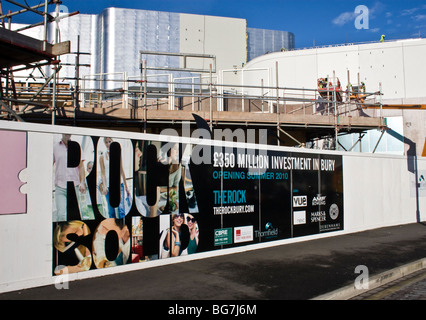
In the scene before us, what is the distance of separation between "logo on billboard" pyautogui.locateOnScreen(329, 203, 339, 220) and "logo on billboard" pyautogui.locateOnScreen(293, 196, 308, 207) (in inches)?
49.5

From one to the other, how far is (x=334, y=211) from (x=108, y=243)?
7.30 meters

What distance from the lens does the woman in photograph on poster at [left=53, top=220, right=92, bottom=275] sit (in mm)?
5754

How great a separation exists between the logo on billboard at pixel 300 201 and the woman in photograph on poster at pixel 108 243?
16.4 ft

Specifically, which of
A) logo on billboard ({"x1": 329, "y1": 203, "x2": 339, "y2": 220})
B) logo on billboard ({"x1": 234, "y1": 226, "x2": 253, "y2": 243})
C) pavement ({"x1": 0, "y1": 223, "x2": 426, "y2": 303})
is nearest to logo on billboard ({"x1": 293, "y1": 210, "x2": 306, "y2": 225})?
pavement ({"x1": 0, "y1": 223, "x2": 426, "y2": 303})

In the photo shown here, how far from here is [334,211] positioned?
11.2 meters

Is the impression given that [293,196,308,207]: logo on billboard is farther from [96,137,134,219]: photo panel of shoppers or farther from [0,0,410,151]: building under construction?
[96,137,134,219]: photo panel of shoppers

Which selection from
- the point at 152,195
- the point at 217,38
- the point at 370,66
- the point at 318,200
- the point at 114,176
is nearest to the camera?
the point at 114,176

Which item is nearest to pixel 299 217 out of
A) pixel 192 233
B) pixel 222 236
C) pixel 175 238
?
pixel 222 236

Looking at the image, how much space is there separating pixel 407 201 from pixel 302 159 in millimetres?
6433

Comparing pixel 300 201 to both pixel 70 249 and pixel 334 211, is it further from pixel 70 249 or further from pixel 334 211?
pixel 70 249

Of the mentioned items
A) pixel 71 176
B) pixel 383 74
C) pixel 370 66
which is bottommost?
pixel 71 176

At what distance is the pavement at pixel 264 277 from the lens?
5.32 meters

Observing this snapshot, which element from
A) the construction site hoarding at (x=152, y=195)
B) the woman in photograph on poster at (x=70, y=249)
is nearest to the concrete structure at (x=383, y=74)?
the construction site hoarding at (x=152, y=195)
